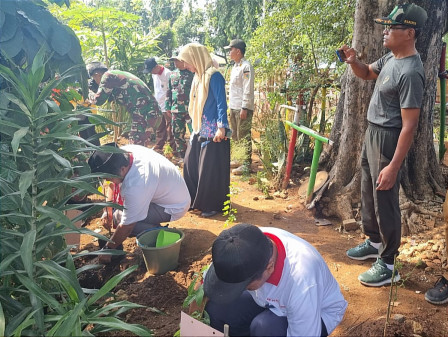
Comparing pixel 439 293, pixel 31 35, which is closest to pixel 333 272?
pixel 439 293

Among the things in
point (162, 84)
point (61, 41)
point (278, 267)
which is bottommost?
point (278, 267)

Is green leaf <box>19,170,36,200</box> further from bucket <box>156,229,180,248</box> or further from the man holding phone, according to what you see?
the man holding phone

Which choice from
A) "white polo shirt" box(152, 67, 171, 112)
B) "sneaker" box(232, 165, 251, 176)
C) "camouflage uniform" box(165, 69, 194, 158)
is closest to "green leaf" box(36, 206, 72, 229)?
"sneaker" box(232, 165, 251, 176)

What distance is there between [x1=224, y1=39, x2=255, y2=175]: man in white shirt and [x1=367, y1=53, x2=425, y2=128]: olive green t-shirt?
3.29 m

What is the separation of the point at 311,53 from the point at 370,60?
6.47 feet

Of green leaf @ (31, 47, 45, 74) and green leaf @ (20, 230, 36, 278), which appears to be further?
green leaf @ (31, 47, 45, 74)

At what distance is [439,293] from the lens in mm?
2619

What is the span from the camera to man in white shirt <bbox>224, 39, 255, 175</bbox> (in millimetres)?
6004

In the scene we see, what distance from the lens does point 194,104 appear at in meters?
4.40

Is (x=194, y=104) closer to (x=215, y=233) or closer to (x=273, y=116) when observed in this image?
(x=215, y=233)

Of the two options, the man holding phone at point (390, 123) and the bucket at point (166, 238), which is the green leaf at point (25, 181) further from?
the man holding phone at point (390, 123)

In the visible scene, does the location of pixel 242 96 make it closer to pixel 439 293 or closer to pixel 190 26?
pixel 439 293

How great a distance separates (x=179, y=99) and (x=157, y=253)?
3.62m

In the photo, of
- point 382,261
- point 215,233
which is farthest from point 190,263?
point 382,261
